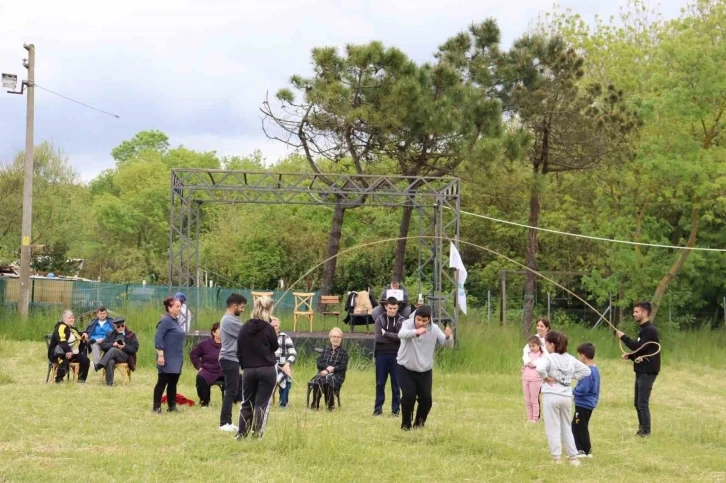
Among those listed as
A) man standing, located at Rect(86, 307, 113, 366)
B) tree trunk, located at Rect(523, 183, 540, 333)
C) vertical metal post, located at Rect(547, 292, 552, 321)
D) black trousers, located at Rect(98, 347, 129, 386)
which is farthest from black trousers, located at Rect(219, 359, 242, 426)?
vertical metal post, located at Rect(547, 292, 552, 321)

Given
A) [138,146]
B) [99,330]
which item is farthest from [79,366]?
[138,146]

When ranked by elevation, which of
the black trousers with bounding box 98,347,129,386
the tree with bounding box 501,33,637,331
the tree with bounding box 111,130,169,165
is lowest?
the black trousers with bounding box 98,347,129,386

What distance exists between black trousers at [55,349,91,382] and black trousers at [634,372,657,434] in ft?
26.1

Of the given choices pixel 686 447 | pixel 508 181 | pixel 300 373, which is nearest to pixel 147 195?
pixel 508 181

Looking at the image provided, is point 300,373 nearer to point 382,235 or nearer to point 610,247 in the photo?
point 610,247

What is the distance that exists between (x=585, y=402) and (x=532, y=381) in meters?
2.47

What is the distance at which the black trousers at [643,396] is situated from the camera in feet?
32.2

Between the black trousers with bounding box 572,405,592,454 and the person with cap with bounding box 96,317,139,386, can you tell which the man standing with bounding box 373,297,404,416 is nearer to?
the black trousers with bounding box 572,405,592,454

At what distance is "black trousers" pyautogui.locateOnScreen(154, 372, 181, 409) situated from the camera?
35.1 ft

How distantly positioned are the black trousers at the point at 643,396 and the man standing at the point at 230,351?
4.12m

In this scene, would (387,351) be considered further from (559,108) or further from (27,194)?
(27,194)

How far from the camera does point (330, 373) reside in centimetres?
1159

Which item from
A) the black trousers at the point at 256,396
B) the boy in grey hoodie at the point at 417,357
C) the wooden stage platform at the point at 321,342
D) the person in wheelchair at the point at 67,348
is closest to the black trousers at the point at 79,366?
the person in wheelchair at the point at 67,348

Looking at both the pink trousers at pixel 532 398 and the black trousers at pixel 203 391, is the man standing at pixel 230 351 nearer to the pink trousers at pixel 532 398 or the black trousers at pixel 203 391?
the black trousers at pixel 203 391
